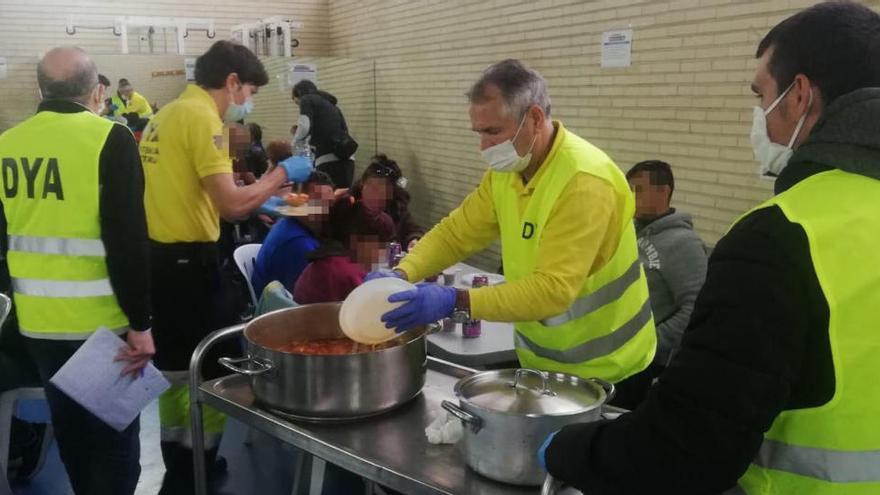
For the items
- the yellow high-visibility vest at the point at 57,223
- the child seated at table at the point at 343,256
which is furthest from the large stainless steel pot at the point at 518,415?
the yellow high-visibility vest at the point at 57,223

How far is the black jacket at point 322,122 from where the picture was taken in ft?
23.0

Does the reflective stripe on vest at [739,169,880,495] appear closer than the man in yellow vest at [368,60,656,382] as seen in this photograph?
Yes

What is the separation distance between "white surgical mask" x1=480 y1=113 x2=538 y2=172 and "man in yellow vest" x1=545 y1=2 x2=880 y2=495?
3.13ft

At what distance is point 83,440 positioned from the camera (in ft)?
8.19

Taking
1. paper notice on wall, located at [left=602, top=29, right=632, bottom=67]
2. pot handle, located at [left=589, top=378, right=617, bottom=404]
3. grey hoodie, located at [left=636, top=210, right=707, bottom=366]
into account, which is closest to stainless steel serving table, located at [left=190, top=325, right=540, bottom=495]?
pot handle, located at [left=589, top=378, right=617, bottom=404]

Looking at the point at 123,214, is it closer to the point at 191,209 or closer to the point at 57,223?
the point at 57,223

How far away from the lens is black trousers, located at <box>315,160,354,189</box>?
23.5ft

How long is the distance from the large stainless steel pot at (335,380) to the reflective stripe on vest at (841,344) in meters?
0.86

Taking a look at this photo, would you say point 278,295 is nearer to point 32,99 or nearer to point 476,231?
point 476,231

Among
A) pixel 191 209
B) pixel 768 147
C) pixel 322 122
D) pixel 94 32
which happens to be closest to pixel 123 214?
pixel 191 209

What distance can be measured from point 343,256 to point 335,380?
1.07 meters

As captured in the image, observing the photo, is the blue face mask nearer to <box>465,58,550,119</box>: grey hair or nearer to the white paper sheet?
the white paper sheet

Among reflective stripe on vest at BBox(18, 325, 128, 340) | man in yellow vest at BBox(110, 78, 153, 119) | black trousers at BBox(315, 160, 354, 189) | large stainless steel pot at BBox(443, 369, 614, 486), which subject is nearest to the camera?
large stainless steel pot at BBox(443, 369, 614, 486)

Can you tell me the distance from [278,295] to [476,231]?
0.90m
